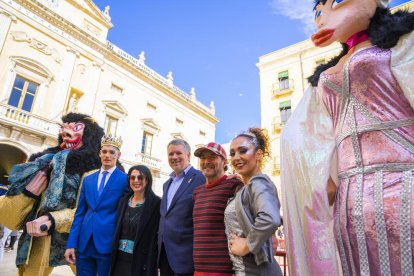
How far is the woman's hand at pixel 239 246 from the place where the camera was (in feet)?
4.97

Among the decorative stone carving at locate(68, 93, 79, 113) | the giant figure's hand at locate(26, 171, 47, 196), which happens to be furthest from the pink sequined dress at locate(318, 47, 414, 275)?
the decorative stone carving at locate(68, 93, 79, 113)

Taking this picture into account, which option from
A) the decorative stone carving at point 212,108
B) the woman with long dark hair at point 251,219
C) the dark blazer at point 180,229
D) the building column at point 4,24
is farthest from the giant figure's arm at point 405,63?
the decorative stone carving at point 212,108

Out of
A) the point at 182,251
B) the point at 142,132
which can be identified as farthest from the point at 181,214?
the point at 142,132

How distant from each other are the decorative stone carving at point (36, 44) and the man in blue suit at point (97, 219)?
1186 centimetres

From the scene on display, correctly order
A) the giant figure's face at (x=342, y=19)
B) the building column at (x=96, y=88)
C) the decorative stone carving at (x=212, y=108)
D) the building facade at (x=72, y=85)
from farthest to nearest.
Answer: the decorative stone carving at (x=212, y=108), the building column at (x=96, y=88), the building facade at (x=72, y=85), the giant figure's face at (x=342, y=19)

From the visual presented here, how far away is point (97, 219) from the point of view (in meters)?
2.55

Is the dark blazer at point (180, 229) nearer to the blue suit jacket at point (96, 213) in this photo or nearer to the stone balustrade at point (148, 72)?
the blue suit jacket at point (96, 213)

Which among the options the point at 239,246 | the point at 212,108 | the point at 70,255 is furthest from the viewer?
the point at 212,108

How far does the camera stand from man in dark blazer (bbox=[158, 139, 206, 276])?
2135mm

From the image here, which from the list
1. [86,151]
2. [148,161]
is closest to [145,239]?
[86,151]

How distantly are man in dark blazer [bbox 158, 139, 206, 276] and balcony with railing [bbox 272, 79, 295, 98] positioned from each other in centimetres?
1358

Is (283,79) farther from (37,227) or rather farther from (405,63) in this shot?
(405,63)

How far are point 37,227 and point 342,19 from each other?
9.18 ft

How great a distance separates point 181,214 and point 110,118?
14.0 meters
